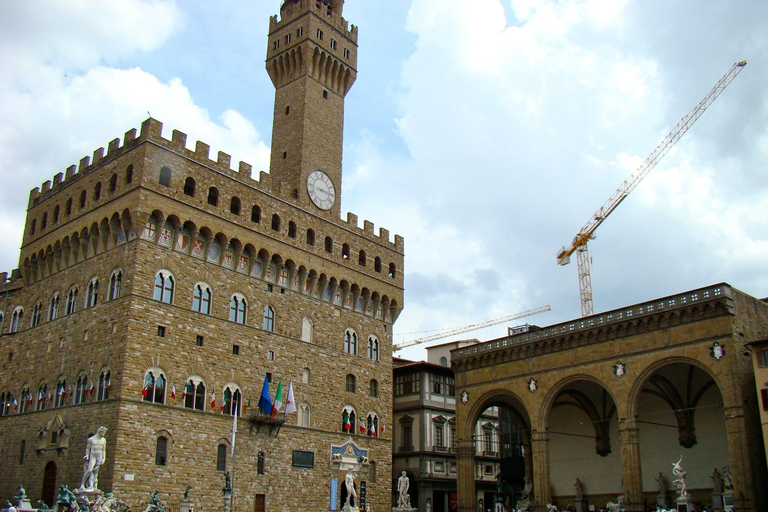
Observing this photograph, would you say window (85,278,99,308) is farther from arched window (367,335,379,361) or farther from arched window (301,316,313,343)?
arched window (367,335,379,361)

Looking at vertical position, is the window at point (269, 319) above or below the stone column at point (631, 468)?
above

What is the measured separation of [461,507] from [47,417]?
70.5 ft

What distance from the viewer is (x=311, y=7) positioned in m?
45.1

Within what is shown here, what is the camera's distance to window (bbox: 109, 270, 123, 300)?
32.2 metres

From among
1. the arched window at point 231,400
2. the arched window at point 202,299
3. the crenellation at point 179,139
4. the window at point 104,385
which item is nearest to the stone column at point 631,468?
the arched window at point 231,400

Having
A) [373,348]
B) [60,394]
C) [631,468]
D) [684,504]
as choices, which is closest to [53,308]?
[60,394]

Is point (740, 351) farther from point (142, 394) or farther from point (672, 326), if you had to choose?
point (142, 394)

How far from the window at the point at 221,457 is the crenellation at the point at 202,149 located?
14.4 m

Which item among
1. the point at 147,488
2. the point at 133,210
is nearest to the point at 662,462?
the point at 147,488

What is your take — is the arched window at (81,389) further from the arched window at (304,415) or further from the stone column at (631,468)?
the stone column at (631,468)

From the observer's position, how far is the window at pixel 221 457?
108 feet

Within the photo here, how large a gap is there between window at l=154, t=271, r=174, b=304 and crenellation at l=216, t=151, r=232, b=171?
22.5 feet

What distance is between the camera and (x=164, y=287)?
32.8 meters

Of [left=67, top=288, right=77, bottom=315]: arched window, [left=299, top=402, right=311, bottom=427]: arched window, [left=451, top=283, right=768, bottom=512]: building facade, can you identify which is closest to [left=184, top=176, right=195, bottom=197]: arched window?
[left=67, top=288, right=77, bottom=315]: arched window
